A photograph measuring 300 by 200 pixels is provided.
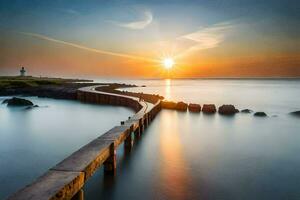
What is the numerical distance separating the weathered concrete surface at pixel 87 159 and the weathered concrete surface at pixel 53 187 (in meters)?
0.27

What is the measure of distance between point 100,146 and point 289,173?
615cm

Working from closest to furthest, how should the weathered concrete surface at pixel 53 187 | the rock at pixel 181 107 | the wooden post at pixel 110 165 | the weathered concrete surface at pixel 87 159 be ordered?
the weathered concrete surface at pixel 53 187
the weathered concrete surface at pixel 87 159
the wooden post at pixel 110 165
the rock at pixel 181 107

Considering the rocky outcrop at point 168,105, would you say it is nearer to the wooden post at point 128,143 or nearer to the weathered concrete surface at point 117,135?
the wooden post at point 128,143

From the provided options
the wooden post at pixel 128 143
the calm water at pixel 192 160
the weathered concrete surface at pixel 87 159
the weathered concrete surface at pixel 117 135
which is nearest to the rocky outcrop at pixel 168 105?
the calm water at pixel 192 160

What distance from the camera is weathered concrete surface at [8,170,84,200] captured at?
426 centimetres

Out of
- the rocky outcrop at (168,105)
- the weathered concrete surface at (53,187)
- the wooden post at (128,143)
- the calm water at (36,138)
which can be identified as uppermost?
the weathered concrete surface at (53,187)

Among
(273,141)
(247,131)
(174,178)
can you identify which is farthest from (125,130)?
(247,131)

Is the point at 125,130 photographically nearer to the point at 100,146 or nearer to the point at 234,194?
the point at 100,146

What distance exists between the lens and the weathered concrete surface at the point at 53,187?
14.0 feet

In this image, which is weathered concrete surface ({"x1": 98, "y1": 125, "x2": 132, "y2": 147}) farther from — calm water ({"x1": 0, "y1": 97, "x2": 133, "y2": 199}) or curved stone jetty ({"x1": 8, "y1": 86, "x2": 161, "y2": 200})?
calm water ({"x1": 0, "y1": 97, "x2": 133, "y2": 199})

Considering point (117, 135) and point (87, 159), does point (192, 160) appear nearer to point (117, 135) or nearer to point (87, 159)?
point (117, 135)

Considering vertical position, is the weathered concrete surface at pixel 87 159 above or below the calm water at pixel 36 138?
above

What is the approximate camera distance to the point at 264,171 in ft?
30.1

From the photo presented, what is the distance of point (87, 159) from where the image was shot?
6.10 meters
